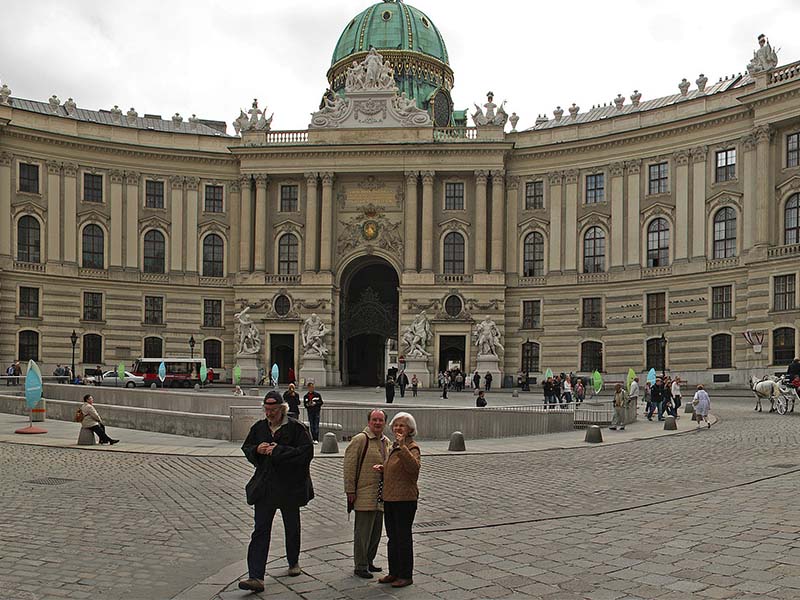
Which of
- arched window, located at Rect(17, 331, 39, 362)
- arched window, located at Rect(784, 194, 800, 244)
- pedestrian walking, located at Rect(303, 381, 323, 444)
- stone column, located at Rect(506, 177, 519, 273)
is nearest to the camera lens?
pedestrian walking, located at Rect(303, 381, 323, 444)

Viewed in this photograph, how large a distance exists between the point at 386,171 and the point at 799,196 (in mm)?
28293

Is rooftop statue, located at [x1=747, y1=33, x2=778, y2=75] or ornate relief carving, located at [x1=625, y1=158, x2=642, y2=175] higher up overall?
rooftop statue, located at [x1=747, y1=33, x2=778, y2=75]

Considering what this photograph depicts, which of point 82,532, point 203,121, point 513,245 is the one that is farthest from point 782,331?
point 203,121

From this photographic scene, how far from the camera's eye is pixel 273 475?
928 centimetres

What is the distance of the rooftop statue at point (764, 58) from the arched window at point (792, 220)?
8166 millimetres

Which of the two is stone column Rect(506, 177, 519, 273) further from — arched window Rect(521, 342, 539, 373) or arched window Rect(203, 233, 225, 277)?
arched window Rect(203, 233, 225, 277)

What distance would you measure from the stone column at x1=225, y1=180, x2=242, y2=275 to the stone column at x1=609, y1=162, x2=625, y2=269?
28.0m

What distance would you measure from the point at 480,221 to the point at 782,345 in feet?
75.3

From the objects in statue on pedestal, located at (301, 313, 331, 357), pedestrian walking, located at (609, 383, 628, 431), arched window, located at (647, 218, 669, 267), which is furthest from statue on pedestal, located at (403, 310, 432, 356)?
pedestrian walking, located at (609, 383, 628, 431)

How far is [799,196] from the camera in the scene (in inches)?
2010

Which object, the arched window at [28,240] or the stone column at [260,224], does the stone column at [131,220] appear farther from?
the stone column at [260,224]

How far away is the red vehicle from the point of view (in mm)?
57656

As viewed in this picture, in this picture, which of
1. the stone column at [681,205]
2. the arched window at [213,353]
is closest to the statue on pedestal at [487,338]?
the stone column at [681,205]

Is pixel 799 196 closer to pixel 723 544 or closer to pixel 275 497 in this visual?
pixel 723 544
